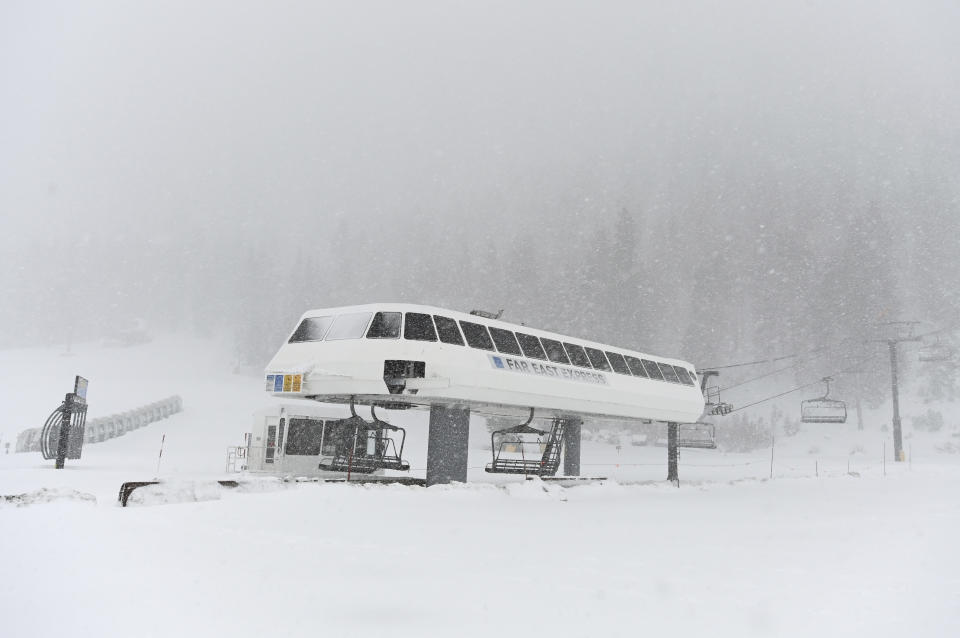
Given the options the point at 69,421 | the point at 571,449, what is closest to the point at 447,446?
the point at 571,449

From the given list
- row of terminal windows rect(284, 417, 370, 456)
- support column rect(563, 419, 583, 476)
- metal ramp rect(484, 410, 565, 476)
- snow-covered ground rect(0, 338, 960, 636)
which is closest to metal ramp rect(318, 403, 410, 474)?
snow-covered ground rect(0, 338, 960, 636)

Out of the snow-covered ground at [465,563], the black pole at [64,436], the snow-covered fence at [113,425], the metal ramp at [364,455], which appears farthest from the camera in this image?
the snow-covered fence at [113,425]

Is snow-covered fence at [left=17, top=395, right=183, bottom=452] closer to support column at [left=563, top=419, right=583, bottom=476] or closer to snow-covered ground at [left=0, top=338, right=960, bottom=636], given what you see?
snow-covered ground at [left=0, top=338, right=960, bottom=636]

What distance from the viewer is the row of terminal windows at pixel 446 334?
63.5 feet

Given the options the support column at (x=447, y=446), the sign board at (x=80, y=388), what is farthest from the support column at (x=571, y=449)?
the sign board at (x=80, y=388)

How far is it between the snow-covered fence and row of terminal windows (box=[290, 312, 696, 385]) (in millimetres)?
25332

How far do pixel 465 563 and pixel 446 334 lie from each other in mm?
11085

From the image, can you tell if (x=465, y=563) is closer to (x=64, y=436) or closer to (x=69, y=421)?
(x=64, y=436)

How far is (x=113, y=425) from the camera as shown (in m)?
43.7

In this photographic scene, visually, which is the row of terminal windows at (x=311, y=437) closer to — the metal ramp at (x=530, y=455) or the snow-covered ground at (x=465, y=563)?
the metal ramp at (x=530, y=455)

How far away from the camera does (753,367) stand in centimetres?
9750

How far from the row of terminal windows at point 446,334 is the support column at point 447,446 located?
8.75 feet

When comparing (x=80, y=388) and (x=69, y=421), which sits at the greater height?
(x=80, y=388)

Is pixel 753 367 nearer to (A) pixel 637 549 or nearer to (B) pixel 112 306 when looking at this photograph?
(A) pixel 637 549
